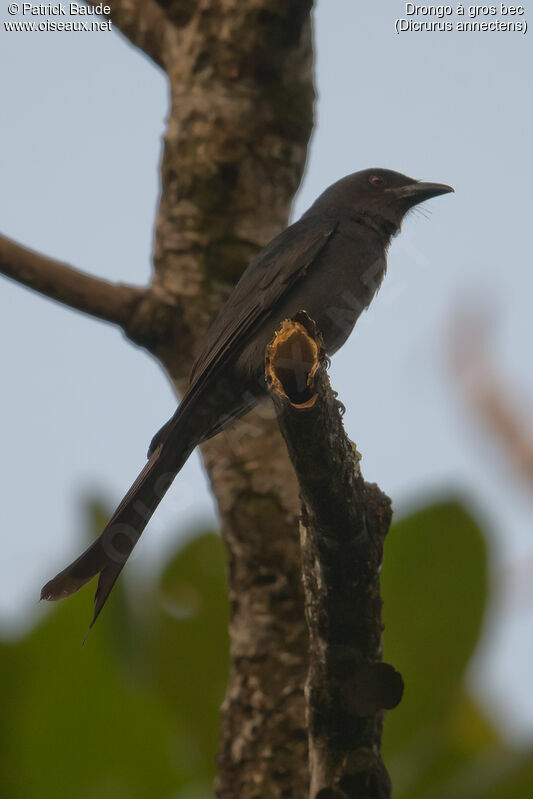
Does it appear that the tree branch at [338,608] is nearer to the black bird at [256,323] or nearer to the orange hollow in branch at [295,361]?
the orange hollow in branch at [295,361]

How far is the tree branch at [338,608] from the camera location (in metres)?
2.74

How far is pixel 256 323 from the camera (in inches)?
169

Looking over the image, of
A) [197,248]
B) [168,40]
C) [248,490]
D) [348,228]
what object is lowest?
[248,490]

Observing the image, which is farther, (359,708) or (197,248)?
(197,248)

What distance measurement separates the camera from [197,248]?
4.47 m

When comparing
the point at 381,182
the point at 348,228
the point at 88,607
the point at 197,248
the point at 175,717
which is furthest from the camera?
the point at 381,182

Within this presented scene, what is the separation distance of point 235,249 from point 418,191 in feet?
4.12

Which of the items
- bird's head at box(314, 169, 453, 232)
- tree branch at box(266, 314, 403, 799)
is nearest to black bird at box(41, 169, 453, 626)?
bird's head at box(314, 169, 453, 232)

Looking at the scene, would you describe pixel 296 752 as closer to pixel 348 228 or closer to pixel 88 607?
pixel 88 607

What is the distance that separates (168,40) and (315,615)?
304cm

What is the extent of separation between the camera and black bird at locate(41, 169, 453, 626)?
13.5 ft

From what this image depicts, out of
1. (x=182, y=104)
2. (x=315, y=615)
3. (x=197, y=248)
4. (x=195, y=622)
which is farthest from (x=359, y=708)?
(x=182, y=104)

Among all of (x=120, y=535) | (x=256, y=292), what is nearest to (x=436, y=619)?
(x=120, y=535)

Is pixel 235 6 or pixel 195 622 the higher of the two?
pixel 235 6
